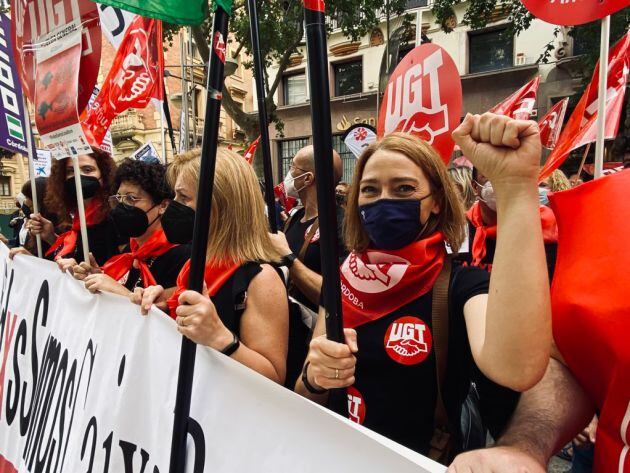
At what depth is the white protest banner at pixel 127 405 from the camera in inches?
33.6

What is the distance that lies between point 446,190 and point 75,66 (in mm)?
1558

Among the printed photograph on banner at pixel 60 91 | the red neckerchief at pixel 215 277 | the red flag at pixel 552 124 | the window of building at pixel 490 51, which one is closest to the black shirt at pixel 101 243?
the printed photograph on banner at pixel 60 91

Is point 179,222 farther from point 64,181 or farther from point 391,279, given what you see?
point 64,181

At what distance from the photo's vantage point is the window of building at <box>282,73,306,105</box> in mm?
18375

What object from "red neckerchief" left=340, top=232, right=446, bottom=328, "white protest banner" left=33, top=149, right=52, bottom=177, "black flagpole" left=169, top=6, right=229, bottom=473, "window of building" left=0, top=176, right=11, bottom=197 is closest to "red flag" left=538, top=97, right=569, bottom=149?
"red neckerchief" left=340, top=232, right=446, bottom=328

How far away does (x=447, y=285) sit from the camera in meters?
1.26

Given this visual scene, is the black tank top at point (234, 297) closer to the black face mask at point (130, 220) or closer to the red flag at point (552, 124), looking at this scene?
the black face mask at point (130, 220)

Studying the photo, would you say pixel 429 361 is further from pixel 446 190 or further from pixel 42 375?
pixel 42 375

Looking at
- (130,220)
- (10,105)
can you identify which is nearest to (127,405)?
(130,220)

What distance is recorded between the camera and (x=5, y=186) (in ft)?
103

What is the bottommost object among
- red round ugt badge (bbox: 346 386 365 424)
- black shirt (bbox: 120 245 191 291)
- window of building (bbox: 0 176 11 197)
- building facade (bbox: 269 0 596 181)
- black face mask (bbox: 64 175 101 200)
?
window of building (bbox: 0 176 11 197)

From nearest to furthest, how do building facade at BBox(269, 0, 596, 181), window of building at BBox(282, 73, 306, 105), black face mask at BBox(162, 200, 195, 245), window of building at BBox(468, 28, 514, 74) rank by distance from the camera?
1. black face mask at BBox(162, 200, 195, 245)
2. building facade at BBox(269, 0, 596, 181)
3. window of building at BBox(468, 28, 514, 74)
4. window of building at BBox(282, 73, 306, 105)

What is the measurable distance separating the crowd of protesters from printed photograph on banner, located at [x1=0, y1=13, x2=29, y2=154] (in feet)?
3.41

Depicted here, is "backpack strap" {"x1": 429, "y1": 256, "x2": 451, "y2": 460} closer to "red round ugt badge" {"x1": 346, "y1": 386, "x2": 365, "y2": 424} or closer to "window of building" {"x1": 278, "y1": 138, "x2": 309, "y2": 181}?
"red round ugt badge" {"x1": 346, "y1": 386, "x2": 365, "y2": 424}
